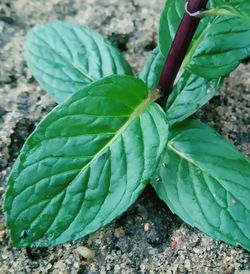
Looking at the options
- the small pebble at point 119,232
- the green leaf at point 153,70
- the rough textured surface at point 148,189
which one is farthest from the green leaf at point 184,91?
the small pebble at point 119,232

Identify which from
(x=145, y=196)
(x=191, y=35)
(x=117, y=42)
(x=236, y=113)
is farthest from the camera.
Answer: (x=117, y=42)

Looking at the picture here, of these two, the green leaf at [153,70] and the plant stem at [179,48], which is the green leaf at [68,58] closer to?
the green leaf at [153,70]

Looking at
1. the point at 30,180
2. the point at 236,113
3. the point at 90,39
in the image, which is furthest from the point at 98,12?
the point at 30,180

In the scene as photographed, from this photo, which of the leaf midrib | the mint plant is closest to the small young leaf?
the mint plant

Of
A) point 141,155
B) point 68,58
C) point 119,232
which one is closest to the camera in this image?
point 141,155

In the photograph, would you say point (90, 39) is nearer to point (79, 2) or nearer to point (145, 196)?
point (79, 2)

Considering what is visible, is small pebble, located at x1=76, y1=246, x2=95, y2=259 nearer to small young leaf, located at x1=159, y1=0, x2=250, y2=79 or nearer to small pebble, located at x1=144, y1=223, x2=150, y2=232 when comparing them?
small pebble, located at x1=144, y1=223, x2=150, y2=232

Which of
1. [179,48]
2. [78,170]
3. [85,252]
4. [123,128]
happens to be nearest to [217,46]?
[179,48]

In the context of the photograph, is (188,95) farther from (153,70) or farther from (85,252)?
(85,252)
